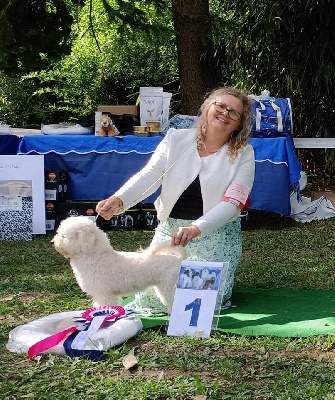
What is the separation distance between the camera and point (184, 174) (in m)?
4.24

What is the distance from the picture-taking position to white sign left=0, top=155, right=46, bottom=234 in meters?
7.05

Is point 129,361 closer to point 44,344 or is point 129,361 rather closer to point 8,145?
point 44,344

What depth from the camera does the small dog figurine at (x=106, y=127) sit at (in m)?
7.45

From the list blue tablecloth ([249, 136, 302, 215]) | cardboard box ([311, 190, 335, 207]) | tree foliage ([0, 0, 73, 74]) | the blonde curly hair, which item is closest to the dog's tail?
the blonde curly hair

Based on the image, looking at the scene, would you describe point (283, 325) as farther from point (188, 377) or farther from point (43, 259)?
point (43, 259)

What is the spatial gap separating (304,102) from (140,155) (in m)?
3.49

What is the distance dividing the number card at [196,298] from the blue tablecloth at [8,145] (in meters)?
4.08

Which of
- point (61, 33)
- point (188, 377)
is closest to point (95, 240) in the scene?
point (188, 377)

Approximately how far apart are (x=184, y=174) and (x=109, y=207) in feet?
1.74

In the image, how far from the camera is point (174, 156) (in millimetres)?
4258

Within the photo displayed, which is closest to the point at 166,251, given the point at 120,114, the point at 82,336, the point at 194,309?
the point at 194,309

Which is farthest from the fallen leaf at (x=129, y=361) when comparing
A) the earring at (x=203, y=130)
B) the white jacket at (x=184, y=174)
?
the earring at (x=203, y=130)

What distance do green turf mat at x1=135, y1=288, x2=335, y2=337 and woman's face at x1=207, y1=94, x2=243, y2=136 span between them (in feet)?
3.43

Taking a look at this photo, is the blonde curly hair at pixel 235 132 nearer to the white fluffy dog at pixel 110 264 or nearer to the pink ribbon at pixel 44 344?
the white fluffy dog at pixel 110 264
